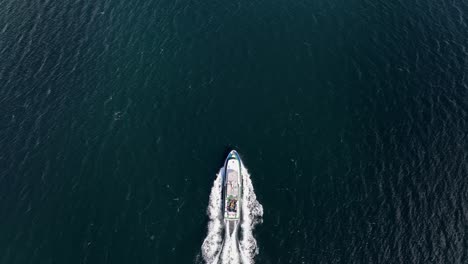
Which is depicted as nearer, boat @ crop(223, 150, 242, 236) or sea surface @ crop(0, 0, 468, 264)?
sea surface @ crop(0, 0, 468, 264)

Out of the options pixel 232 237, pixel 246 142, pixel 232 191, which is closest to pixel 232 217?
pixel 232 237

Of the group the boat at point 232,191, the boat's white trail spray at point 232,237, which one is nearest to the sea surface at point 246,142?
the boat's white trail spray at point 232,237

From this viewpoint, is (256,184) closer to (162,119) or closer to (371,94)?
(162,119)

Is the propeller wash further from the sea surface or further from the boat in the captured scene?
the sea surface

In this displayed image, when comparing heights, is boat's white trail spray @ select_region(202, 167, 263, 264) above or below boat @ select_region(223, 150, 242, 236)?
below

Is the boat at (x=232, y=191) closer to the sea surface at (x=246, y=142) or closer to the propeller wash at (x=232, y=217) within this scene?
the propeller wash at (x=232, y=217)

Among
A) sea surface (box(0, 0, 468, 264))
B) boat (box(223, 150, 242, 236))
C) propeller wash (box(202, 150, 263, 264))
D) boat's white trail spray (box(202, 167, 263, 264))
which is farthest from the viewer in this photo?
boat (box(223, 150, 242, 236))

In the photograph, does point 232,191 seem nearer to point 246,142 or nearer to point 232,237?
point 232,237

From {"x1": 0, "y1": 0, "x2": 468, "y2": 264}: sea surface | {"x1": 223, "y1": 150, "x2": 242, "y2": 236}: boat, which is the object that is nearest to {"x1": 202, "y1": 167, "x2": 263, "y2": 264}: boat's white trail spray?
{"x1": 223, "y1": 150, "x2": 242, "y2": 236}: boat
